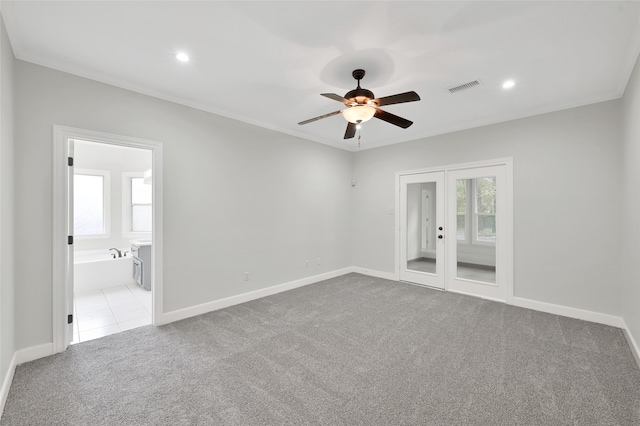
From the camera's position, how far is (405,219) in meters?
5.30

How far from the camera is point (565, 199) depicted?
144 inches

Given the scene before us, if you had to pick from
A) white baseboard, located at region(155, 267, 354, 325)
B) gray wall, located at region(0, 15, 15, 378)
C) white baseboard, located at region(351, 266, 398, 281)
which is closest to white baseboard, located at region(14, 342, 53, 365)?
gray wall, located at region(0, 15, 15, 378)

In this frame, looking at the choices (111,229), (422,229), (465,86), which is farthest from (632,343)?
(111,229)

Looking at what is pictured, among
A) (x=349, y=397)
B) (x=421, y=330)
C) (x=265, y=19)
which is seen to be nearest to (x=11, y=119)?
(x=265, y=19)

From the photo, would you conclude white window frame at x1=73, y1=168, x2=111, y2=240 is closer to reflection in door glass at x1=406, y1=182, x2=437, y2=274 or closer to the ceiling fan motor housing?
the ceiling fan motor housing

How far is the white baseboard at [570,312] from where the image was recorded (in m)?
3.31

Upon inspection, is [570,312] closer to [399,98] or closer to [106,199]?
[399,98]

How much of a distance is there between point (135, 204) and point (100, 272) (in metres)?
1.98

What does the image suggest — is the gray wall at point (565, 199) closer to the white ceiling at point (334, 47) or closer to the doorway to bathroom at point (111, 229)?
the white ceiling at point (334, 47)

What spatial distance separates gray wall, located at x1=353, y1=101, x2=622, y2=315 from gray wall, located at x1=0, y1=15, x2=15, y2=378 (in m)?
4.55

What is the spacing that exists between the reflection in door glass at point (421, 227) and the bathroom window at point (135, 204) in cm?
578

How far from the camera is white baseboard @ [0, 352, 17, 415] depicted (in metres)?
1.91

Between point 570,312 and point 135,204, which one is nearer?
point 570,312

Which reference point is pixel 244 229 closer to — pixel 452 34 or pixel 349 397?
pixel 349 397
